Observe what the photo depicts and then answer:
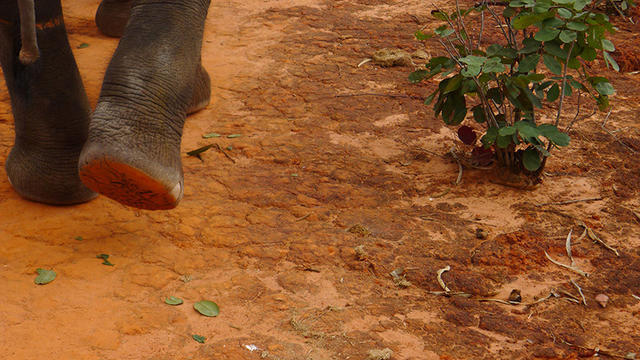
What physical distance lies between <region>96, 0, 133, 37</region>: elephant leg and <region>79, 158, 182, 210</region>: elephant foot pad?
292 cm

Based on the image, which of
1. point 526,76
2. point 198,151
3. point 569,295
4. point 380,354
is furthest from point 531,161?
point 198,151

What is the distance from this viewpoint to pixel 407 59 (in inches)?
176

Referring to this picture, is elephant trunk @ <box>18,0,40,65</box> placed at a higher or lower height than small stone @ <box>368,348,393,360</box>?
higher

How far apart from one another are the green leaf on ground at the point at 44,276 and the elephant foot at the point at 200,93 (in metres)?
1.48

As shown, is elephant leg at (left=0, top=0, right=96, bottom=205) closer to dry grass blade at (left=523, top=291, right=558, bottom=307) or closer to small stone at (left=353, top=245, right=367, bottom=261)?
small stone at (left=353, top=245, right=367, bottom=261)

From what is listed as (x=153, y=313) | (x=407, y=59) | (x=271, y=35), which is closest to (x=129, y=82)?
(x=153, y=313)

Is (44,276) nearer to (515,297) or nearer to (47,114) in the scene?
(47,114)

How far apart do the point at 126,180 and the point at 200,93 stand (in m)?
1.68

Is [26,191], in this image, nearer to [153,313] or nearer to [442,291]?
[153,313]

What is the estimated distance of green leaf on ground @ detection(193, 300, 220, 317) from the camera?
88.7 inches

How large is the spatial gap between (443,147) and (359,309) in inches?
53.4

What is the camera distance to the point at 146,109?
2264 millimetres

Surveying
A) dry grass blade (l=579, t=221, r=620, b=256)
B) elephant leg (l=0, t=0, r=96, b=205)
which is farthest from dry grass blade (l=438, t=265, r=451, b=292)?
elephant leg (l=0, t=0, r=96, b=205)

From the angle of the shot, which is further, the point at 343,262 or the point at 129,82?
the point at 343,262
